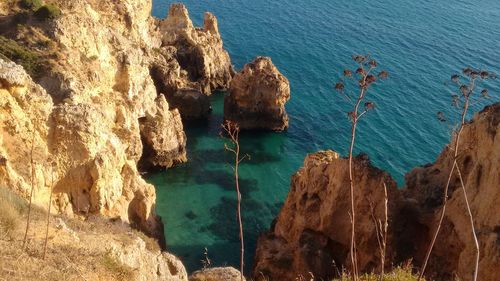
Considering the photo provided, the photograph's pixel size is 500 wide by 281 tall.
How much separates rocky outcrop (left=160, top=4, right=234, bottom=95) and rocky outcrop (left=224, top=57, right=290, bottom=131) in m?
6.76

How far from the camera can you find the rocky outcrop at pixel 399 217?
78.6ft

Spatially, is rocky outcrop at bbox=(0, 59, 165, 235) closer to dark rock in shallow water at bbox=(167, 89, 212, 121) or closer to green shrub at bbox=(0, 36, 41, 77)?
green shrub at bbox=(0, 36, 41, 77)

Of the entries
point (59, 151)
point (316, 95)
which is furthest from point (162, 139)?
point (316, 95)

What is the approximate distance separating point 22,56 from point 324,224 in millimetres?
20675

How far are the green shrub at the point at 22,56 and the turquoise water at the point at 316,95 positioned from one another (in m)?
13.5

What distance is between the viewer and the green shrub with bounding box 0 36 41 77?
3158 cm

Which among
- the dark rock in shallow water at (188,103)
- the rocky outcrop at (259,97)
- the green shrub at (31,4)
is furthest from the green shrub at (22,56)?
the rocky outcrop at (259,97)

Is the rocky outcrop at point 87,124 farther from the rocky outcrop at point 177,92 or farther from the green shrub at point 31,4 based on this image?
the rocky outcrop at point 177,92

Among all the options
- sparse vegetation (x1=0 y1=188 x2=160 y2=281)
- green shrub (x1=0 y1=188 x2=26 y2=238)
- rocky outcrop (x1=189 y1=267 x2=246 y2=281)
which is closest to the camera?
sparse vegetation (x1=0 y1=188 x2=160 y2=281)

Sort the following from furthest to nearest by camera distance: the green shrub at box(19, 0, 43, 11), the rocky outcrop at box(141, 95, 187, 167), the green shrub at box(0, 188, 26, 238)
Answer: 1. the rocky outcrop at box(141, 95, 187, 167)
2. the green shrub at box(19, 0, 43, 11)
3. the green shrub at box(0, 188, 26, 238)

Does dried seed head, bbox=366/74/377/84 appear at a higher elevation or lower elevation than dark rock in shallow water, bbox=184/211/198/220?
higher

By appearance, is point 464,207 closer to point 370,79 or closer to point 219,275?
point 219,275

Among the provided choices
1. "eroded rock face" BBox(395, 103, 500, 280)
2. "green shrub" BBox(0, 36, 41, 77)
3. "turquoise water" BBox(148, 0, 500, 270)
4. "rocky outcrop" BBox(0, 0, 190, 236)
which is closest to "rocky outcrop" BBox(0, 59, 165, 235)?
"rocky outcrop" BBox(0, 0, 190, 236)

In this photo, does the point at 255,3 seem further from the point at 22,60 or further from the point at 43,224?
the point at 43,224
